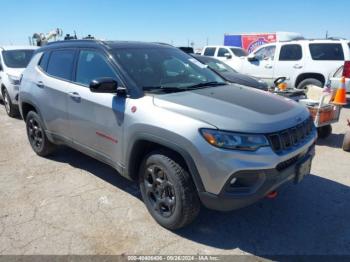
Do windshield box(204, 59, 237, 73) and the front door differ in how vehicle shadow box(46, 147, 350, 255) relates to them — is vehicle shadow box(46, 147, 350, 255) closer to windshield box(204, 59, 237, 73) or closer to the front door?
windshield box(204, 59, 237, 73)

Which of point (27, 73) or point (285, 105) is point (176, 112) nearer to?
point (285, 105)

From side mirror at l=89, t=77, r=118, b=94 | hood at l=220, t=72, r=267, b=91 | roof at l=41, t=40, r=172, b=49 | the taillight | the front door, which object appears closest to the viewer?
side mirror at l=89, t=77, r=118, b=94

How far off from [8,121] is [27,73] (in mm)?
3383


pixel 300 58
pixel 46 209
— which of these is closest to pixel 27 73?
pixel 46 209

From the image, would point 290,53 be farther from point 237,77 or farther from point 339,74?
point 237,77

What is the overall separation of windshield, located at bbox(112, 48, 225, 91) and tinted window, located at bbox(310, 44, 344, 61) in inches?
274

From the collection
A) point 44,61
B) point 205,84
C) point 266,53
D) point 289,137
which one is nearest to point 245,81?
point 266,53

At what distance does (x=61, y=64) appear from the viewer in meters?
4.48

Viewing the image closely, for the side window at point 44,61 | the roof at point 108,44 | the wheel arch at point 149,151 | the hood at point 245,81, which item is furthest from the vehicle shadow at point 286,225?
the hood at point 245,81

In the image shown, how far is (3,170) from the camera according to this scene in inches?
193

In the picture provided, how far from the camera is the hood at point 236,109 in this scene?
2.75m

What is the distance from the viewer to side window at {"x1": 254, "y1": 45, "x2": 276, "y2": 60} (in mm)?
10953

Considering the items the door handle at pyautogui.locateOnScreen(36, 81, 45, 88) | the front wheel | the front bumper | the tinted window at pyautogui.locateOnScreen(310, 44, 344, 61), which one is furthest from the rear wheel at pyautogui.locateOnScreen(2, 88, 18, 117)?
the tinted window at pyautogui.locateOnScreen(310, 44, 344, 61)

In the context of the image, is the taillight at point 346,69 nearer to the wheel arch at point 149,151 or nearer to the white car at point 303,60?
the white car at point 303,60
